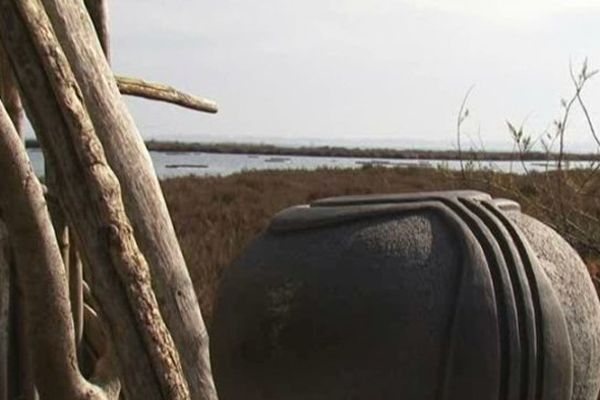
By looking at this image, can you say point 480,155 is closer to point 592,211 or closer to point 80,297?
point 80,297

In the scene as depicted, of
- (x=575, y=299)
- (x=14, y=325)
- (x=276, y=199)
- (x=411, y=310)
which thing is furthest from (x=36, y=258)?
(x=276, y=199)

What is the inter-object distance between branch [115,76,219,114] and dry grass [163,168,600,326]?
7.53 feet

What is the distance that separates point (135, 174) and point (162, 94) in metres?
1.39

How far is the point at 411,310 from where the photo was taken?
304 centimetres

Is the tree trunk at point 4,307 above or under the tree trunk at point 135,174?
under

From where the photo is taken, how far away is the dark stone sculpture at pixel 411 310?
9.98 ft

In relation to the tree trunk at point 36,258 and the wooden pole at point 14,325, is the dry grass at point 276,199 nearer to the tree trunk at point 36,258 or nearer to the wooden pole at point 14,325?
the wooden pole at point 14,325

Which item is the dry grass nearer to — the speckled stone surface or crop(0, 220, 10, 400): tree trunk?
the speckled stone surface

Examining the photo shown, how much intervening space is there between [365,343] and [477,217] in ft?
1.68

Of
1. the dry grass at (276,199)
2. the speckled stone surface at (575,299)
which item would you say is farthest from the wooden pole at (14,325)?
the dry grass at (276,199)

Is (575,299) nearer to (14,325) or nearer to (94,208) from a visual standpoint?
(94,208)

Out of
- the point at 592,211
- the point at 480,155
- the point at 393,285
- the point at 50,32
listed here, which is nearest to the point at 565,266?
the point at 393,285

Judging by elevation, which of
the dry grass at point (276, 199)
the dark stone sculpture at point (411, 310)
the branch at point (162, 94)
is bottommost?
the dry grass at point (276, 199)

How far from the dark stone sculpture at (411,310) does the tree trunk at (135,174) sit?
0.24 metres
